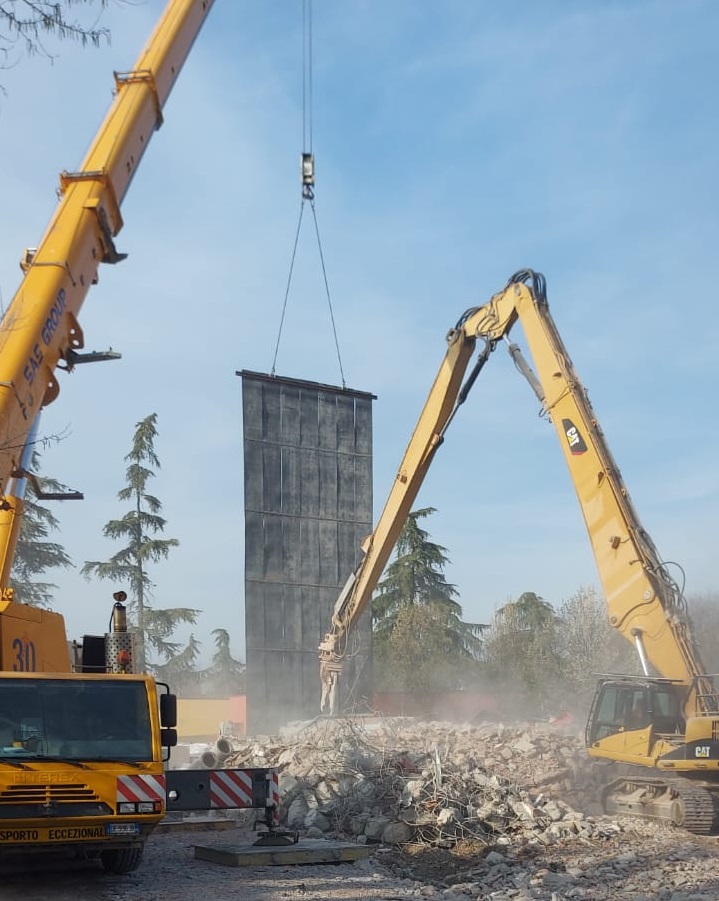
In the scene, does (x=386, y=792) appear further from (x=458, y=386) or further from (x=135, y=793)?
(x=458, y=386)

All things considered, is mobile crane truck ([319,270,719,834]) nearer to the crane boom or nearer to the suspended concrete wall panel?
the crane boom

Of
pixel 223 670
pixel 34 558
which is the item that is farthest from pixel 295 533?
pixel 223 670

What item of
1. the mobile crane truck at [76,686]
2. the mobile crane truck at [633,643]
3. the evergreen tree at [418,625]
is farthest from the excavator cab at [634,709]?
the evergreen tree at [418,625]

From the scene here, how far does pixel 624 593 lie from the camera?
16656mm

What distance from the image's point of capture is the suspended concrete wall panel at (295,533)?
31.7 meters

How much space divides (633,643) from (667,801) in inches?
92.1

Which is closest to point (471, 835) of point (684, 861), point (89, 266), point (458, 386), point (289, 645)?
point (684, 861)

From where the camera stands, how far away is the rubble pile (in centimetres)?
1393

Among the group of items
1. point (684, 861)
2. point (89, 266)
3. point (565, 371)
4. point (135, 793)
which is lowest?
point (684, 861)

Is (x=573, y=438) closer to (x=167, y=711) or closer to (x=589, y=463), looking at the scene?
(x=589, y=463)

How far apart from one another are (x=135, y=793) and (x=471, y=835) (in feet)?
17.4

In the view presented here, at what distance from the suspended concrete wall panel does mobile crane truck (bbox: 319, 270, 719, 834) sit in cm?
1388

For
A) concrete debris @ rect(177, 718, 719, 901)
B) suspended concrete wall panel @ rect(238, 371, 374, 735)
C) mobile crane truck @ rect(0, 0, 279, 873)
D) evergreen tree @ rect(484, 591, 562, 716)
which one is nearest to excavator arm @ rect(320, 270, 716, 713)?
concrete debris @ rect(177, 718, 719, 901)

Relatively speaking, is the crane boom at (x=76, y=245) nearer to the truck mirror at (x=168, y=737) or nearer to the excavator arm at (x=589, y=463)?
the truck mirror at (x=168, y=737)
